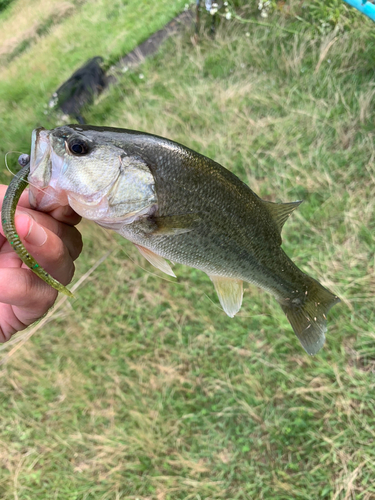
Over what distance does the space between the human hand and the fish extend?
0.12 m

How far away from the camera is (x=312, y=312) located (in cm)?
160

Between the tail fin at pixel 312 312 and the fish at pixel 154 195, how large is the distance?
1.23ft

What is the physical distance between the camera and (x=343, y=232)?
8.80 feet

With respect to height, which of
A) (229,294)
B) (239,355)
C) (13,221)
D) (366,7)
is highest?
(13,221)

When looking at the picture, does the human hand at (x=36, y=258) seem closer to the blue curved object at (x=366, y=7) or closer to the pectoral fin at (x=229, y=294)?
the pectoral fin at (x=229, y=294)

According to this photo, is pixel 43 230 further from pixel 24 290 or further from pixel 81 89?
pixel 81 89

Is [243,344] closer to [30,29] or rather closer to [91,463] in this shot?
[91,463]

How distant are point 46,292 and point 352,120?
294 centimetres

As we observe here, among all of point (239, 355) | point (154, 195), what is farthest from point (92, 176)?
point (239, 355)

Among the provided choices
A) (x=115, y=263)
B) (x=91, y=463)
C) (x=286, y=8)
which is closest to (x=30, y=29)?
(x=286, y=8)

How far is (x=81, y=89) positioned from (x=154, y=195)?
524 centimetres

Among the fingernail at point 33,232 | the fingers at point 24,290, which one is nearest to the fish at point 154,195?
the fingernail at point 33,232

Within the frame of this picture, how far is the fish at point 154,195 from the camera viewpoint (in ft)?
3.84

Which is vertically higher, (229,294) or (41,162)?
(41,162)
